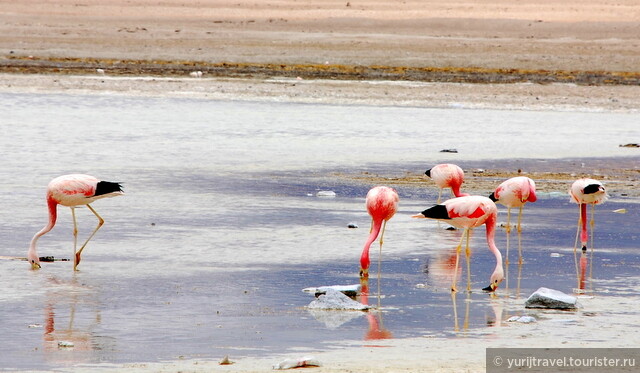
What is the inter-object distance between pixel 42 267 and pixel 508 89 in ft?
73.6

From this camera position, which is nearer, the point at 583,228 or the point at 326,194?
the point at 583,228

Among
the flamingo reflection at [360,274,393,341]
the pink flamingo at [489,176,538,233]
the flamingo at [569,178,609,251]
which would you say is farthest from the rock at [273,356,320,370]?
the flamingo at [569,178,609,251]

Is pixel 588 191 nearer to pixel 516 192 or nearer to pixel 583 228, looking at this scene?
pixel 583 228

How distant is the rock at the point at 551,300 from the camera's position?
8.27 m

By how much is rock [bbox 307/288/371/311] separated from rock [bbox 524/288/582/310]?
116 cm

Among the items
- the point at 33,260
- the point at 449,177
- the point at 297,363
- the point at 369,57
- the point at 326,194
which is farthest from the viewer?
the point at 369,57

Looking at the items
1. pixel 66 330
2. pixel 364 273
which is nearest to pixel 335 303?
pixel 364 273

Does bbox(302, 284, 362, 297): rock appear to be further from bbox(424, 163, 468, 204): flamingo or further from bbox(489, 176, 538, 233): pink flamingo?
bbox(424, 163, 468, 204): flamingo

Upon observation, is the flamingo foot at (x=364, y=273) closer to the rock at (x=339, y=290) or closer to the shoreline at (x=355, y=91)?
the rock at (x=339, y=290)

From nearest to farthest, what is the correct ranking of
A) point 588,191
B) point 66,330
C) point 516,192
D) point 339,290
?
point 66,330
point 339,290
point 516,192
point 588,191

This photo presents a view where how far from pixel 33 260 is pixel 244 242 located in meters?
2.12

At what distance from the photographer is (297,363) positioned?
658 cm

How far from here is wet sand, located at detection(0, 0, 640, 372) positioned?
24.2 feet

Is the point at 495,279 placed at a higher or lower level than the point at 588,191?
lower
